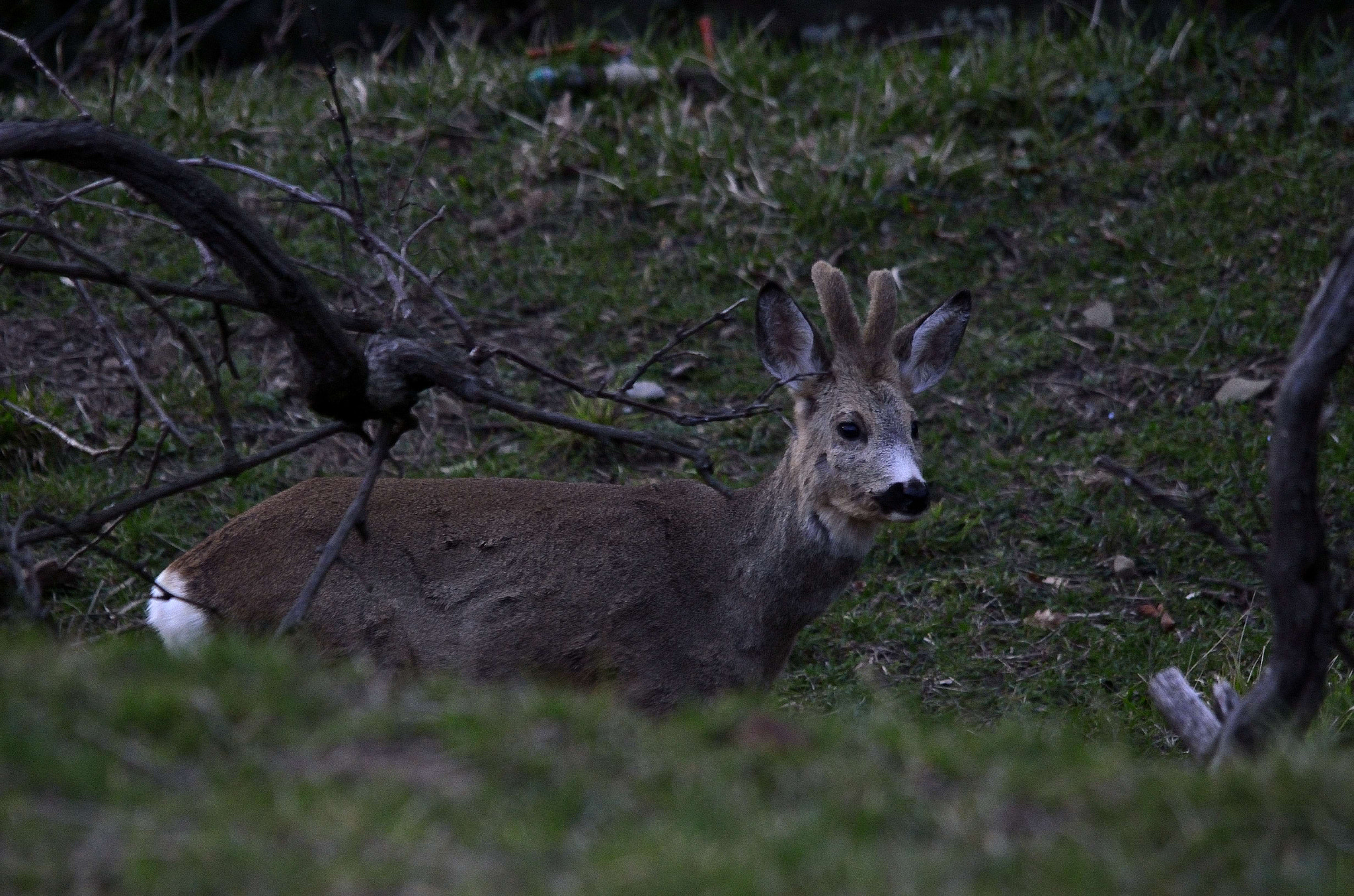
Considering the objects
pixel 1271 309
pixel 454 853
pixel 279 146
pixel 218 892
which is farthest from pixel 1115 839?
pixel 279 146

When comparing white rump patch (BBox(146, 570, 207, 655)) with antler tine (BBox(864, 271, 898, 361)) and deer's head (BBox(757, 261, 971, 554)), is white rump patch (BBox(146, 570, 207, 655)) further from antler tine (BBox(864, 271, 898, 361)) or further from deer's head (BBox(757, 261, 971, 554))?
antler tine (BBox(864, 271, 898, 361))

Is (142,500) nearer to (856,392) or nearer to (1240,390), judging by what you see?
(856,392)

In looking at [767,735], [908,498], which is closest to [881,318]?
[908,498]

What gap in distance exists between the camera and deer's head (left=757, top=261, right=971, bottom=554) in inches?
196

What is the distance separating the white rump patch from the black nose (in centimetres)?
229

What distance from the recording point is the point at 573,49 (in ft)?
31.1

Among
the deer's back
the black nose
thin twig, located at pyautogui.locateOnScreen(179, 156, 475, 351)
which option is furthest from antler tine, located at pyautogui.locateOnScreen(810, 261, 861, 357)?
thin twig, located at pyautogui.locateOnScreen(179, 156, 475, 351)

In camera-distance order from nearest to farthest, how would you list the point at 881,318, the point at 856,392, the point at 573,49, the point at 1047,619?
the point at 856,392 < the point at 881,318 < the point at 1047,619 < the point at 573,49

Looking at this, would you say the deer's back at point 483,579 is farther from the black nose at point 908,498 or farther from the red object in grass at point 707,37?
the red object in grass at point 707,37

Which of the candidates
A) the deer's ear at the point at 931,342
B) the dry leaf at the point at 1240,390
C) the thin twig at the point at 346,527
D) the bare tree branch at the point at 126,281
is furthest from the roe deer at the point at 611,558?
the dry leaf at the point at 1240,390

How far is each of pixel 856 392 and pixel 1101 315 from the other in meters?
3.04

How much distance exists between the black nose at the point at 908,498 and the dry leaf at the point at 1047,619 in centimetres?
153

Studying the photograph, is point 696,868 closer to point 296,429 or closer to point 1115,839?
point 1115,839

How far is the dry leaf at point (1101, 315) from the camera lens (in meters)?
7.71
